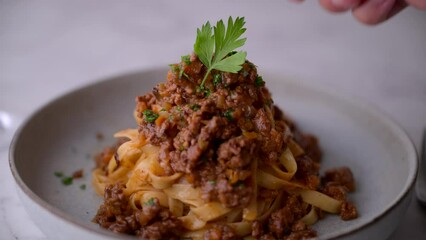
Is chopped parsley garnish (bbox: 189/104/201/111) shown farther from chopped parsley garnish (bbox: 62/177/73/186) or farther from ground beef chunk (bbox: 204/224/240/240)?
chopped parsley garnish (bbox: 62/177/73/186)

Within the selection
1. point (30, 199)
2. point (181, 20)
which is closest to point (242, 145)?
point (30, 199)

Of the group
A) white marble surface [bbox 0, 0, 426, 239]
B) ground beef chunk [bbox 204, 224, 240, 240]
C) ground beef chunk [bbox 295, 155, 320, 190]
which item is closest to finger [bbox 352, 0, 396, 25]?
ground beef chunk [bbox 295, 155, 320, 190]

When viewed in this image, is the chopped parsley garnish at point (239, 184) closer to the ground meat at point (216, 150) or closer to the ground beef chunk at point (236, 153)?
the ground meat at point (216, 150)

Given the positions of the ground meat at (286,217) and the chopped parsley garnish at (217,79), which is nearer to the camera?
the ground meat at (286,217)

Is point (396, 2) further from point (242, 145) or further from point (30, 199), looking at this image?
point (30, 199)

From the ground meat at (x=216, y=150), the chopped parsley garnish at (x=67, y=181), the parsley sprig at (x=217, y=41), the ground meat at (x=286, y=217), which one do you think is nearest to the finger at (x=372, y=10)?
the ground meat at (x=216, y=150)

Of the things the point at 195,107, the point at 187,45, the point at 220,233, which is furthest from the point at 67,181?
the point at 187,45

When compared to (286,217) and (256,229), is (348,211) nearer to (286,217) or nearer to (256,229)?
(286,217)
